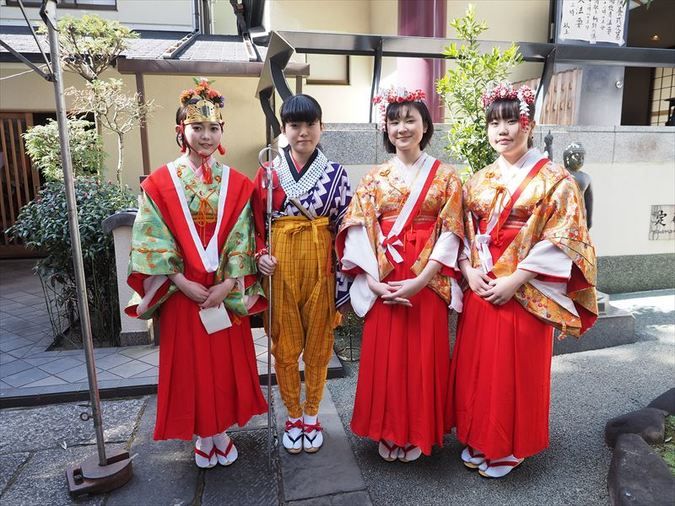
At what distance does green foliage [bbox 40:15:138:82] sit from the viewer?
22.6 ft

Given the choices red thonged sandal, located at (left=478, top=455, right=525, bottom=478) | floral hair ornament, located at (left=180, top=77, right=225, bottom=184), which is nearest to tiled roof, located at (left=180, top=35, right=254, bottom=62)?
floral hair ornament, located at (left=180, top=77, right=225, bottom=184)

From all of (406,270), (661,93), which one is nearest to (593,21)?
(661,93)

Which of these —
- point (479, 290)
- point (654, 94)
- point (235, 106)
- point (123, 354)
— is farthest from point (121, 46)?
point (654, 94)

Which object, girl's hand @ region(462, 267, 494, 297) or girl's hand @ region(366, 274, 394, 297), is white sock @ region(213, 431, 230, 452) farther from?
girl's hand @ region(462, 267, 494, 297)

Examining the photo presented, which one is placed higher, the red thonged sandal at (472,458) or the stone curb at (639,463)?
the stone curb at (639,463)

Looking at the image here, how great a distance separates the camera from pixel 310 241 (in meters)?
2.93

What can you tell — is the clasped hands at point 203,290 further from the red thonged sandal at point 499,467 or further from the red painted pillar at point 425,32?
the red painted pillar at point 425,32

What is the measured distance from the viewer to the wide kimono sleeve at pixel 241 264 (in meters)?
2.80

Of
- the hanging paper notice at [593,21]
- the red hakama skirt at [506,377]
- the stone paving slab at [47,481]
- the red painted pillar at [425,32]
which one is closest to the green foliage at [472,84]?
the red hakama skirt at [506,377]

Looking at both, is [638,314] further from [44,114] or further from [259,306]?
[44,114]

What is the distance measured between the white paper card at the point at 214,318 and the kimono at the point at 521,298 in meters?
1.43

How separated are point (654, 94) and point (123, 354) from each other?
12892mm

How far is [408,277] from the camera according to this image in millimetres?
2848

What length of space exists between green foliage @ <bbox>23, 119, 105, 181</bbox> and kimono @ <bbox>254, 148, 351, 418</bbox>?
209 inches
